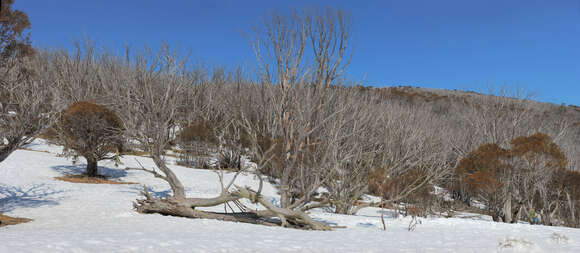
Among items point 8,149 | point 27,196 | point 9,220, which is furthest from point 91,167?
point 9,220

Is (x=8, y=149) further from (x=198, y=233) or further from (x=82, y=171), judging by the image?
(x=82, y=171)

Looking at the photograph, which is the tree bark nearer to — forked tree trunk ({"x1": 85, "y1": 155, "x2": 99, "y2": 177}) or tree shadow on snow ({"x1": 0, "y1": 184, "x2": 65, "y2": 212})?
tree shadow on snow ({"x1": 0, "y1": 184, "x2": 65, "y2": 212})

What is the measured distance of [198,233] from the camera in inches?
302

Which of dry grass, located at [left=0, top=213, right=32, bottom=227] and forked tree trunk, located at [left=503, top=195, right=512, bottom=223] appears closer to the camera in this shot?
dry grass, located at [left=0, top=213, right=32, bottom=227]

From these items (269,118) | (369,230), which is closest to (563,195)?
(369,230)

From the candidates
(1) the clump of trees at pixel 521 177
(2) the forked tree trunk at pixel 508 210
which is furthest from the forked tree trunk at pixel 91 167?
(2) the forked tree trunk at pixel 508 210

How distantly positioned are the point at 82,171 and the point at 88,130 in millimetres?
2666

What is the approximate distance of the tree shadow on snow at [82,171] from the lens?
18.6m

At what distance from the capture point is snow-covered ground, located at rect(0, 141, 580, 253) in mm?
6035

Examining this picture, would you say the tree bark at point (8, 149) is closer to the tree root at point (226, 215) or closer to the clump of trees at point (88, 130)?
the tree root at point (226, 215)

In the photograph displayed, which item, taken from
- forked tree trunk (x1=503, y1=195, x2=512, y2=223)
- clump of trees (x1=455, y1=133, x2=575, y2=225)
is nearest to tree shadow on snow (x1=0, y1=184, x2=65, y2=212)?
clump of trees (x1=455, y1=133, x2=575, y2=225)

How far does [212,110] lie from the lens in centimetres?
3475

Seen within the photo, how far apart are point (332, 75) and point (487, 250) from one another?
5803 mm

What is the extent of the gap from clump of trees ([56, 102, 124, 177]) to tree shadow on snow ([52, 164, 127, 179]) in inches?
39.4
